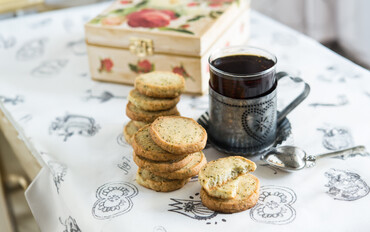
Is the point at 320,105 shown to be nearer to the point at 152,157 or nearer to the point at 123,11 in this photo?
the point at 152,157

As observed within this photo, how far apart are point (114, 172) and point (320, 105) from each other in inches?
20.5

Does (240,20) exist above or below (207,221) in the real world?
above

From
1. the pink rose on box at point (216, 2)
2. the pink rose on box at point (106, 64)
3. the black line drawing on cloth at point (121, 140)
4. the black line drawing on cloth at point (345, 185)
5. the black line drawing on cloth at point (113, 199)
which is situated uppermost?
the pink rose on box at point (216, 2)

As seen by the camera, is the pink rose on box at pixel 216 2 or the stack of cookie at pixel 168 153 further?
the pink rose on box at pixel 216 2

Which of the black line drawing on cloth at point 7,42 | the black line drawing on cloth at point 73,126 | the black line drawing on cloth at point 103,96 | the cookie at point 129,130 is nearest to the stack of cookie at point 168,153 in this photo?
the cookie at point 129,130

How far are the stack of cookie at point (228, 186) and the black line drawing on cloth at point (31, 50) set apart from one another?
0.85m

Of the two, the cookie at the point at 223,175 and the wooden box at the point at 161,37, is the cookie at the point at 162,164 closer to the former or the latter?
the cookie at the point at 223,175

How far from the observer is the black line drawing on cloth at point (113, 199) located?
0.80 metres

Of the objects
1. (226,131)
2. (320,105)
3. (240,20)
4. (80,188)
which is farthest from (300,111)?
(80,188)

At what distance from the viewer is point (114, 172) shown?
0.90 meters

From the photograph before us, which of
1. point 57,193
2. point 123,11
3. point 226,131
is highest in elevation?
point 123,11

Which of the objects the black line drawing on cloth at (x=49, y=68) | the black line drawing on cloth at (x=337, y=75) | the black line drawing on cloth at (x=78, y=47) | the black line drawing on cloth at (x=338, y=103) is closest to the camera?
Answer: the black line drawing on cloth at (x=338, y=103)

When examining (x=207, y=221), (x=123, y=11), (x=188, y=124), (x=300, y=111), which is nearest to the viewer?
(x=207, y=221)

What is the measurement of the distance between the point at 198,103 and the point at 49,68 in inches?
19.5
